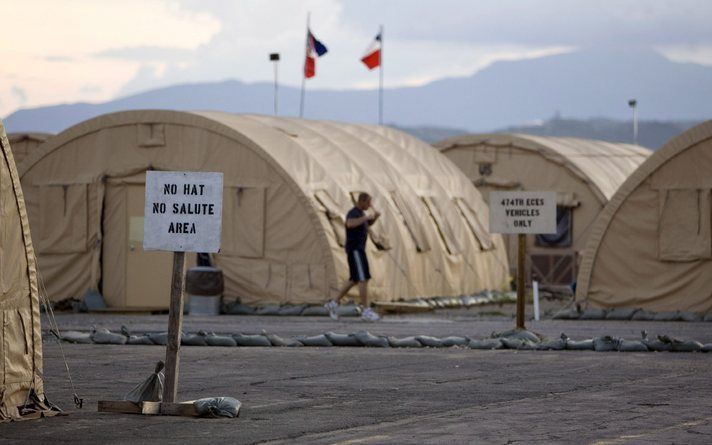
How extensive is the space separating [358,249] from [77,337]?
5934 millimetres

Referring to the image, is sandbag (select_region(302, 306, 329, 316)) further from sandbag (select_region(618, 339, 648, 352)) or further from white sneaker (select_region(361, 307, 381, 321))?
sandbag (select_region(618, 339, 648, 352))

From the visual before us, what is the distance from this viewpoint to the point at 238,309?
2589 centimetres

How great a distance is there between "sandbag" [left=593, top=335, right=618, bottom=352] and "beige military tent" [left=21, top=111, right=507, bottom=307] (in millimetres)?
8087

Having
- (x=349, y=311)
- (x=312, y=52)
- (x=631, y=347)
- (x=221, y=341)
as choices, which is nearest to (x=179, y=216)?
(x=221, y=341)

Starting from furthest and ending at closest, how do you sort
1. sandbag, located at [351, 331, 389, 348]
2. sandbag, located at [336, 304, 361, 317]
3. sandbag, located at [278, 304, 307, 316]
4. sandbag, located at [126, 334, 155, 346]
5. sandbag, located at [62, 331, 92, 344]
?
sandbag, located at [278, 304, 307, 316], sandbag, located at [336, 304, 361, 317], sandbag, located at [62, 331, 92, 344], sandbag, located at [126, 334, 155, 346], sandbag, located at [351, 331, 389, 348]

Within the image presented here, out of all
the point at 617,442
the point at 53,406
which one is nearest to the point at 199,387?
the point at 53,406

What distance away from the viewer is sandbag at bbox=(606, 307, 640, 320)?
971 inches

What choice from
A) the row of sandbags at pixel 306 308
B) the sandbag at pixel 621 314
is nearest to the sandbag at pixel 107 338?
the row of sandbags at pixel 306 308

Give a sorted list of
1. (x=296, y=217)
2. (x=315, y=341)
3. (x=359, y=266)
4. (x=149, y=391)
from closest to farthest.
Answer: (x=149, y=391) < (x=315, y=341) < (x=359, y=266) < (x=296, y=217)

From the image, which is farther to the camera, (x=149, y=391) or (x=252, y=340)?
(x=252, y=340)

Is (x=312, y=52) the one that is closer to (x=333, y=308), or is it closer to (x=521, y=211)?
(x=333, y=308)

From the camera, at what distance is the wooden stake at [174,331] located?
12109mm

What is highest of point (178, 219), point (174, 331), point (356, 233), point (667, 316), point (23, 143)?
point (23, 143)

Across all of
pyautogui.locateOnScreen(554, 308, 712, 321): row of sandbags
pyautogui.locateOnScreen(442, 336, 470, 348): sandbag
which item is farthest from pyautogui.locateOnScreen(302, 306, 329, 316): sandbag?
pyautogui.locateOnScreen(442, 336, 470, 348): sandbag
